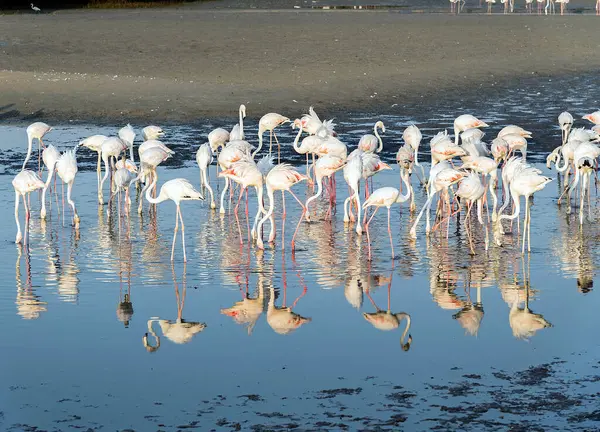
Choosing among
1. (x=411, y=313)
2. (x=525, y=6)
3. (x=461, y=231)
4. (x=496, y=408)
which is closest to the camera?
(x=496, y=408)

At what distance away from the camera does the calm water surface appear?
588cm

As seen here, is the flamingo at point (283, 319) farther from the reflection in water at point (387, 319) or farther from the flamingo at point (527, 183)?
the flamingo at point (527, 183)

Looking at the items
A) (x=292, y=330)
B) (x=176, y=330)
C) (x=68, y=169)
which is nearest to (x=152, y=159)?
(x=68, y=169)

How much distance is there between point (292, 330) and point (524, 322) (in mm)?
1524

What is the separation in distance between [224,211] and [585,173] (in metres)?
3.61

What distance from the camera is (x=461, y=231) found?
1044 cm

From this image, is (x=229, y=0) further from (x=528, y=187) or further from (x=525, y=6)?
(x=528, y=187)

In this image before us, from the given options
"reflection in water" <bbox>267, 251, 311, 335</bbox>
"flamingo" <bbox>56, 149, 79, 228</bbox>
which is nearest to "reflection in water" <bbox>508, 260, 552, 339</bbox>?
"reflection in water" <bbox>267, 251, 311, 335</bbox>

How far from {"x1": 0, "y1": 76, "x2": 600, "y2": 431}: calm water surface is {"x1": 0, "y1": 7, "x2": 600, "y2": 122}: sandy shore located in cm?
821

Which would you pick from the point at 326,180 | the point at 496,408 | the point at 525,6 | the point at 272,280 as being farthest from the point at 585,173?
the point at 525,6

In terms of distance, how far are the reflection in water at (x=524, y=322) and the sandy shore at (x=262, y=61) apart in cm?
1112

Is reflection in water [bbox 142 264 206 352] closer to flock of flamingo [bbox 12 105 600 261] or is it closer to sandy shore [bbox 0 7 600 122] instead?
flock of flamingo [bbox 12 105 600 261]

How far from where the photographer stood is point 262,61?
Result: 23562 millimetres

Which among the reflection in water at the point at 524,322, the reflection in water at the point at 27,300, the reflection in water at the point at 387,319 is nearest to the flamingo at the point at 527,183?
the reflection in water at the point at 524,322
